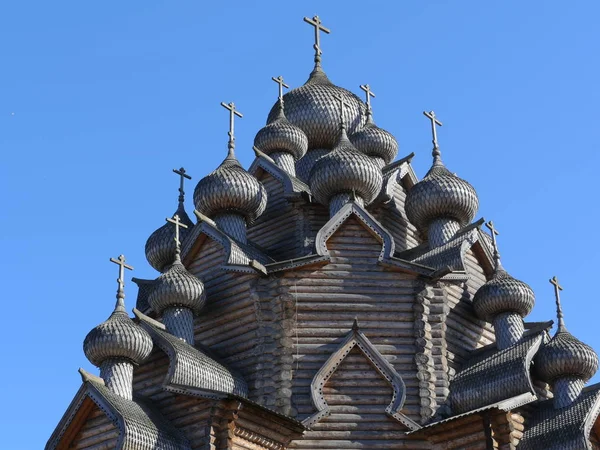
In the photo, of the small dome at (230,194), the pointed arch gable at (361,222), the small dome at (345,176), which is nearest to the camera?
the pointed arch gable at (361,222)

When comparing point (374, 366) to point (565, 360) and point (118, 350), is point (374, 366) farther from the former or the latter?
point (118, 350)

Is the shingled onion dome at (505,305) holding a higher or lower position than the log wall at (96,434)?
higher

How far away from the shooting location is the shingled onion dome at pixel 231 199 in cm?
1778

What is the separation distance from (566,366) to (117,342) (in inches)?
245

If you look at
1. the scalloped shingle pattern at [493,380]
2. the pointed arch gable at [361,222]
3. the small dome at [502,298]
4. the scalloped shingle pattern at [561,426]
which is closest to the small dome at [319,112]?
the pointed arch gable at [361,222]

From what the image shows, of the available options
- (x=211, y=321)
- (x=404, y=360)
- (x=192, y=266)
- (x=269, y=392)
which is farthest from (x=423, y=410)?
(x=192, y=266)

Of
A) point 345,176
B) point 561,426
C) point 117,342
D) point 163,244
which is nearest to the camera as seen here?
point 561,426

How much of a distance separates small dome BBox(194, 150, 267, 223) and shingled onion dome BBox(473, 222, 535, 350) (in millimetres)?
3796

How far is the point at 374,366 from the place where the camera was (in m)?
15.4

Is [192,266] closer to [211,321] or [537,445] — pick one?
[211,321]

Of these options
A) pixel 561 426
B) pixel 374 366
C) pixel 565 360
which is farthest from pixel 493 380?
pixel 374 366

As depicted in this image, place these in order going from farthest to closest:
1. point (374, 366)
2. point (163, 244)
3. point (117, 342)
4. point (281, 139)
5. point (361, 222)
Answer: point (281, 139) → point (163, 244) → point (361, 222) → point (374, 366) → point (117, 342)

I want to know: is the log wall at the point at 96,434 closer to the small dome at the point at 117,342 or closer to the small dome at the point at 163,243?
the small dome at the point at 117,342

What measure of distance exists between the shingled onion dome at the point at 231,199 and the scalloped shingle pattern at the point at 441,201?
2448mm
